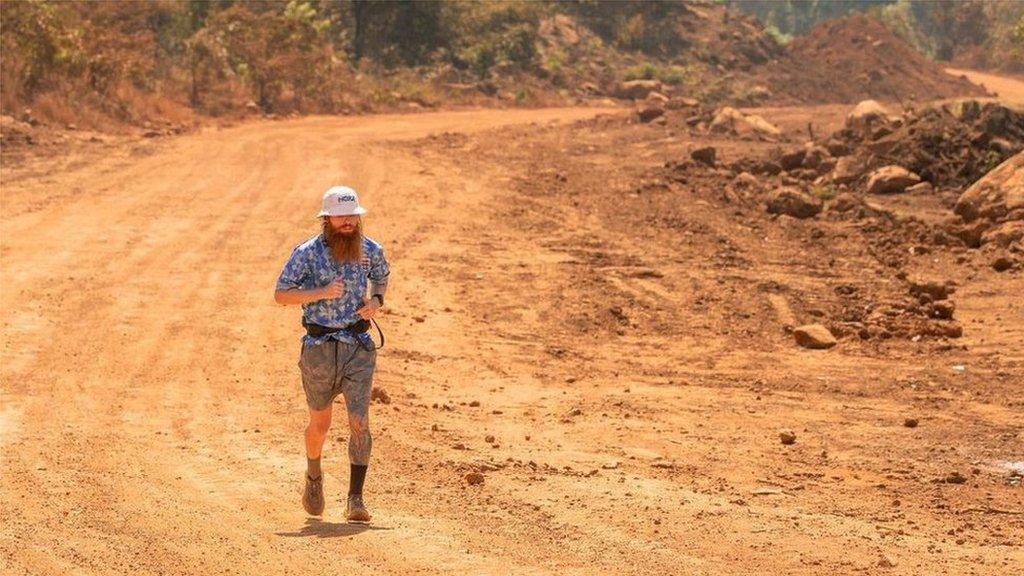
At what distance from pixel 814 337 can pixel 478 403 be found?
3.97 meters

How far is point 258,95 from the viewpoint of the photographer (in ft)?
108

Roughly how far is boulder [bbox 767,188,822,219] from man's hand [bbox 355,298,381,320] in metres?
13.9

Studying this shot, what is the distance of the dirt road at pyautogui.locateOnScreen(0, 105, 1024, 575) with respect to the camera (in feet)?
25.6

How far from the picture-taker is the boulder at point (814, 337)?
14648mm

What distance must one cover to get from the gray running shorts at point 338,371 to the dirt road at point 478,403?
2.16 ft

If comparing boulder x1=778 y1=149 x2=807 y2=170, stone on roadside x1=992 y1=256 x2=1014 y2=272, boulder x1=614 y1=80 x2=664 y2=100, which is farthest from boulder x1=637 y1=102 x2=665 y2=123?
stone on roadside x1=992 y1=256 x2=1014 y2=272

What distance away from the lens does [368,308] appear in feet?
25.9

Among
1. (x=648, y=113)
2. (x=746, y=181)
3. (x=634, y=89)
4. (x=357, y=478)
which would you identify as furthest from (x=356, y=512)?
(x=634, y=89)

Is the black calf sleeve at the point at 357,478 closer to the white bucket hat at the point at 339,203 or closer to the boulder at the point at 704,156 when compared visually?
the white bucket hat at the point at 339,203

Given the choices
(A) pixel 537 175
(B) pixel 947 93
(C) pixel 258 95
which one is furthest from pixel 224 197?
(B) pixel 947 93

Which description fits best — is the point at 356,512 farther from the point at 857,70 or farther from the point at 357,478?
the point at 857,70

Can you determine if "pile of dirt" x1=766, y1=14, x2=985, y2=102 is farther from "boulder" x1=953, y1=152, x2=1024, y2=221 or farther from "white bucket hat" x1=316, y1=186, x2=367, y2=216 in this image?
"white bucket hat" x1=316, y1=186, x2=367, y2=216

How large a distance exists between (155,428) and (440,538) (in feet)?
11.2

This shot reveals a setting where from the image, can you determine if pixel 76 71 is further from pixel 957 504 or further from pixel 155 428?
pixel 957 504
